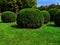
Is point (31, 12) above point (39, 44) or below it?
above

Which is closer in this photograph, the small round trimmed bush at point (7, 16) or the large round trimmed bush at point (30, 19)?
the large round trimmed bush at point (30, 19)

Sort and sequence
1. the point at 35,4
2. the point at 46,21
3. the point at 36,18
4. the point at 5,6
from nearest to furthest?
the point at 36,18 → the point at 46,21 → the point at 5,6 → the point at 35,4

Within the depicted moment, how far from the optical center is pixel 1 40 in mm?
9867

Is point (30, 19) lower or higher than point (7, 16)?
higher

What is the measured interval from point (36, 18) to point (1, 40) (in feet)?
15.7

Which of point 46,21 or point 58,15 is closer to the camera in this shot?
point 58,15

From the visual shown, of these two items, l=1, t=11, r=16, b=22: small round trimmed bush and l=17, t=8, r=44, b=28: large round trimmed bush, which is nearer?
l=17, t=8, r=44, b=28: large round trimmed bush

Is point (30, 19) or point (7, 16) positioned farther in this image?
point (7, 16)

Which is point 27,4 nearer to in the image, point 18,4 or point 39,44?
point 18,4

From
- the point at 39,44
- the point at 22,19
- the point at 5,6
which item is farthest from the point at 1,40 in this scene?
the point at 5,6

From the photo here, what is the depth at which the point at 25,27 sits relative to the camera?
1438 centimetres

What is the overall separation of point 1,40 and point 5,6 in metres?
34.1

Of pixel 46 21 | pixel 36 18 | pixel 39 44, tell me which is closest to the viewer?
pixel 39 44

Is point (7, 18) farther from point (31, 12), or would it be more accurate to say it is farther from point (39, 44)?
point (39, 44)
